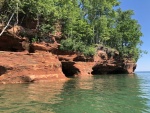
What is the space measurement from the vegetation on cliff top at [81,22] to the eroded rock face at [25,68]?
581cm

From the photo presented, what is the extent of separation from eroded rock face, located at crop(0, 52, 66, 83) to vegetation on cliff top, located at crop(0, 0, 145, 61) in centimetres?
581

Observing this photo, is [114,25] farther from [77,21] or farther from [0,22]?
[0,22]

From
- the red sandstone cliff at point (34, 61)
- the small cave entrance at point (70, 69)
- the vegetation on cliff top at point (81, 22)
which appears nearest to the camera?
the red sandstone cliff at point (34, 61)

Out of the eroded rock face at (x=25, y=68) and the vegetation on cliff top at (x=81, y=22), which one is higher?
the vegetation on cliff top at (x=81, y=22)

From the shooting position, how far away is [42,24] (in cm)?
3006

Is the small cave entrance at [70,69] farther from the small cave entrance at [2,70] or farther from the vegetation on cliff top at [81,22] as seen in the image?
the small cave entrance at [2,70]

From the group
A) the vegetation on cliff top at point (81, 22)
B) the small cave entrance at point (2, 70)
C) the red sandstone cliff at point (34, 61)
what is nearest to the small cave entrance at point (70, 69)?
the red sandstone cliff at point (34, 61)

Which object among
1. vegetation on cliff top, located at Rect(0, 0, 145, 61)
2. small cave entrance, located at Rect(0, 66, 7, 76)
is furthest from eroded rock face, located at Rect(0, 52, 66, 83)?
vegetation on cliff top, located at Rect(0, 0, 145, 61)

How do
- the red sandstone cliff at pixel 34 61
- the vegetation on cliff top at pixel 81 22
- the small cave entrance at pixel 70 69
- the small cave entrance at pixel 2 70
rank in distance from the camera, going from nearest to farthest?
1. the small cave entrance at pixel 2 70
2. the red sandstone cliff at pixel 34 61
3. the vegetation on cliff top at pixel 81 22
4. the small cave entrance at pixel 70 69

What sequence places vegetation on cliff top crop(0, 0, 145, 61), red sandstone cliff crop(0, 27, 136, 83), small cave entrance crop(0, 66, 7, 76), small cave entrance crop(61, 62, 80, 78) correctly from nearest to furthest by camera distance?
small cave entrance crop(0, 66, 7, 76)
red sandstone cliff crop(0, 27, 136, 83)
vegetation on cliff top crop(0, 0, 145, 61)
small cave entrance crop(61, 62, 80, 78)

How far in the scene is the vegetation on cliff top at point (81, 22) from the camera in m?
28.5

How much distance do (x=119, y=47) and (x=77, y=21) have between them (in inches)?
638

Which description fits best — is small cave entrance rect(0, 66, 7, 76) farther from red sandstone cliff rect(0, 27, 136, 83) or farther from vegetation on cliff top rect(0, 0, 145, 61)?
vegetation on cliff top rect(0, 0, 145, 61)

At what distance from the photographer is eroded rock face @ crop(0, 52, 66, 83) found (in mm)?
21531
